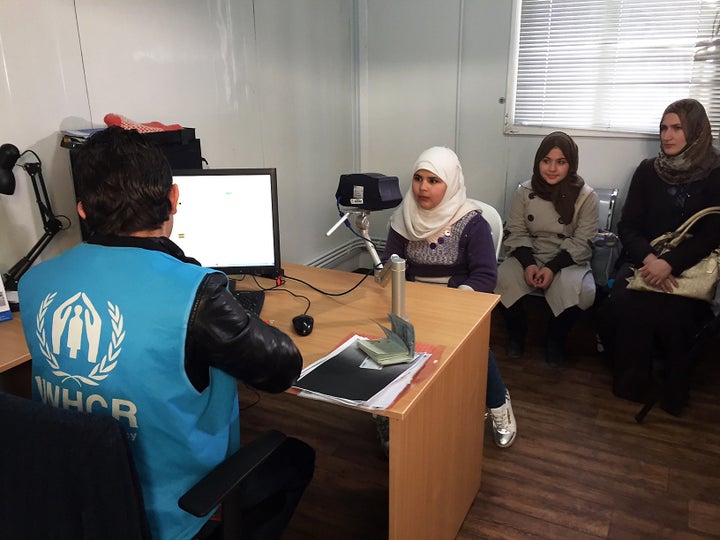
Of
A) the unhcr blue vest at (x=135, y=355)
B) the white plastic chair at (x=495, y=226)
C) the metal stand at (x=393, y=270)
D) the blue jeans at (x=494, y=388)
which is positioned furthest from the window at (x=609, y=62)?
the unhcr blue vest at (x=135, y=355)

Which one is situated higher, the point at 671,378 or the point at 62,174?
the point at 62,174

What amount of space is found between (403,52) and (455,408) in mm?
2943

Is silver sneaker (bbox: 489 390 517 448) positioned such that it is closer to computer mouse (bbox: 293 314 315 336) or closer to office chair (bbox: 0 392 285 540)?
computer mouse (bbox: 293 314 315 336)

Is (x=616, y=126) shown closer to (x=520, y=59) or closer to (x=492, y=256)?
(x=520, y=59)

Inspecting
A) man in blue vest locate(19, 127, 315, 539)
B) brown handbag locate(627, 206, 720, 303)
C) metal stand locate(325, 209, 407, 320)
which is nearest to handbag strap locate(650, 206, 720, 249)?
brown handbag locate(627, 206, 720, 303)

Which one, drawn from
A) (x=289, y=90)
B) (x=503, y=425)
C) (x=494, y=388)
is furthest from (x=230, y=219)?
(x=289, y=90)

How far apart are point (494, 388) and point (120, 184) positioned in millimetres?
1642

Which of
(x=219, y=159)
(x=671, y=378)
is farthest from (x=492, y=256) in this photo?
(x=219, y=159)

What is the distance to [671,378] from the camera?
254 cm

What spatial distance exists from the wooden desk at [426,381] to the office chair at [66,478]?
57cm

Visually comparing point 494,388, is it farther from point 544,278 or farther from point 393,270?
point 544,278

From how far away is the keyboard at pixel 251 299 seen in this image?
1.83m

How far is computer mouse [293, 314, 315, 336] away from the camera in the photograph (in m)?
1.67

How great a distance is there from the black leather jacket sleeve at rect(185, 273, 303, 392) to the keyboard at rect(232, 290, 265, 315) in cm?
66
